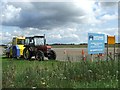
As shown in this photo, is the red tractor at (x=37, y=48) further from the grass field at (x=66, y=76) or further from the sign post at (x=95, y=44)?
the grass field at (x=66, y=76)

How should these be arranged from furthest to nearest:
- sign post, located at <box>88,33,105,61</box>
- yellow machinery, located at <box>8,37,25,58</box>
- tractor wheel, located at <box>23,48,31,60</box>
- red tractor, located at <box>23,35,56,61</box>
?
yellow machinery, located at <box>8,37,25,58</box>
tractor wheel, located at <box>23,48,31,60</box>
red tractor, located at <box>23,35,56,61</box>
sign post, located at <box>88,33,105,61</box>

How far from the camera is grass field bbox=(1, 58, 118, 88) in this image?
27.1 feet

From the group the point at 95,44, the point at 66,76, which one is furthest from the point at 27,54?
the point at 66,76

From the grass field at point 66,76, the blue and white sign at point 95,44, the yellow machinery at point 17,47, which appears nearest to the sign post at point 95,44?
the blue and white sign at point 95,44

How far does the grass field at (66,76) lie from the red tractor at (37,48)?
54.1ft

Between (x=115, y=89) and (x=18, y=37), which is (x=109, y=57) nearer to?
(x=115, y=89)

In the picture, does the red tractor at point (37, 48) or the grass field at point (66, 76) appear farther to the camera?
the red tractor at point (37, 48)

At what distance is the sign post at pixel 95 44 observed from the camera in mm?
18417

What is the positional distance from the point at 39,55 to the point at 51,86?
18.5m

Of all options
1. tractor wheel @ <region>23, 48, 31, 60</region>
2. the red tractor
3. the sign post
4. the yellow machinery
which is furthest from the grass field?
the yellow machinery

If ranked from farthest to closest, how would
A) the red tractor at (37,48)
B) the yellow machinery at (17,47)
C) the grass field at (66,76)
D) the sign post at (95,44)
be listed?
the yellow machinery at (17,47) < the red tractor at (37,48) < the sign post at (95,44) < the grass field at (66,76)

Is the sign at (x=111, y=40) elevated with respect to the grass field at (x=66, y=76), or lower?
elevated

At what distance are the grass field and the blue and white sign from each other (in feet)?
24.8

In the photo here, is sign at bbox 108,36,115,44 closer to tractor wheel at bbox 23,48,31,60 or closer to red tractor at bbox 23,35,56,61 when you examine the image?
red tractor at bbox 23,35,56,61
